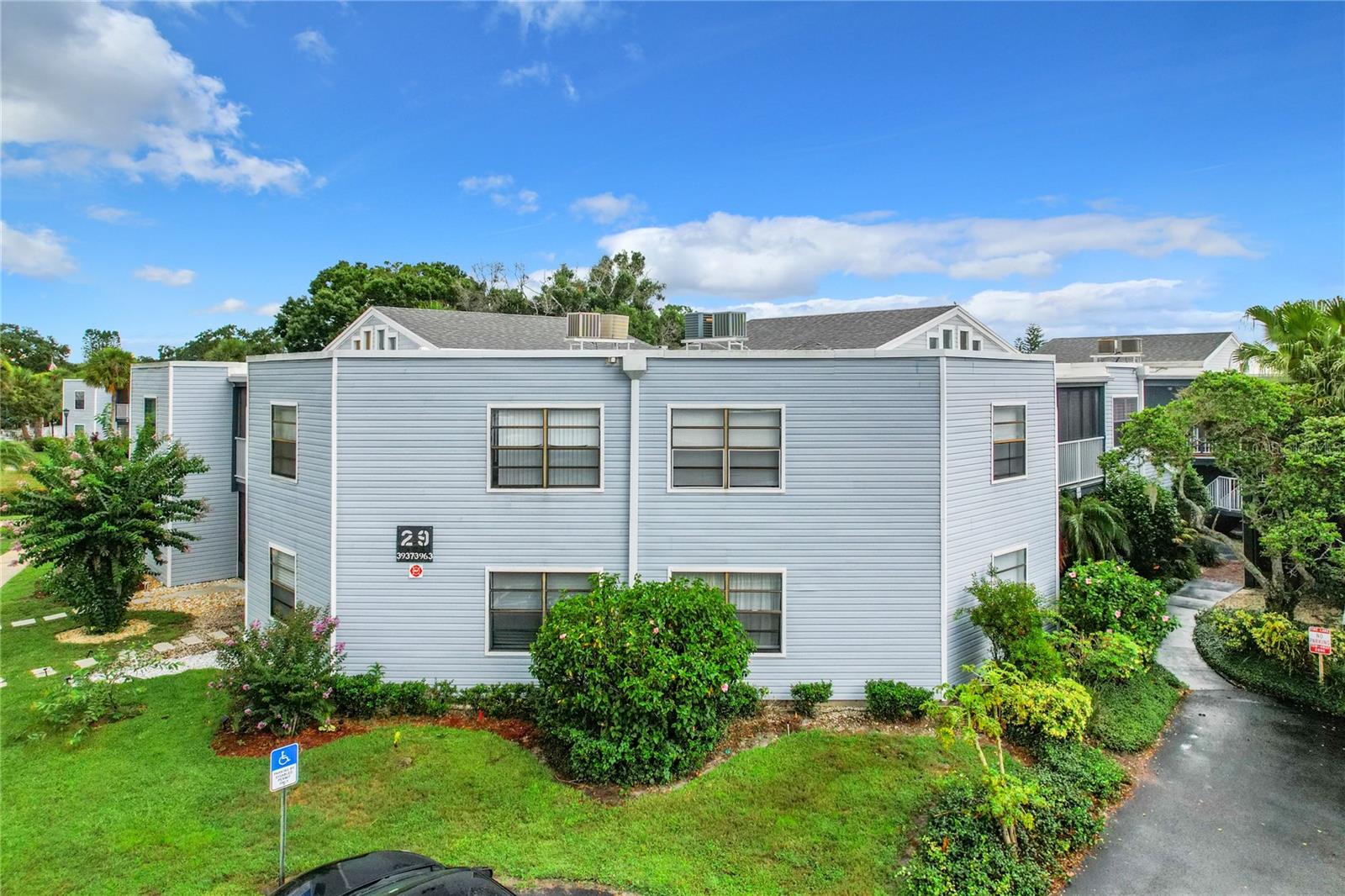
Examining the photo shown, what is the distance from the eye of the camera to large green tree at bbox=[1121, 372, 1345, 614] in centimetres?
1215

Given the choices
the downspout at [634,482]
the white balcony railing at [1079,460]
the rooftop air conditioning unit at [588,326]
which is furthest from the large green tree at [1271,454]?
the rooftop air conditioning unit at [588,326]

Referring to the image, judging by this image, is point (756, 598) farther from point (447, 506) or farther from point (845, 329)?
point (845, 329)

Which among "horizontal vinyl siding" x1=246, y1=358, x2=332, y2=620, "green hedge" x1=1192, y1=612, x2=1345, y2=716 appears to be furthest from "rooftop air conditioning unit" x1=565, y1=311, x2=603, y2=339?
"green hedge" x1=1192, y1=612, x2=1345, y2=716

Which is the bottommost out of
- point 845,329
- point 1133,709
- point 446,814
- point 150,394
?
point 446,814

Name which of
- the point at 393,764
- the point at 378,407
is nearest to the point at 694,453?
the point at 378,407

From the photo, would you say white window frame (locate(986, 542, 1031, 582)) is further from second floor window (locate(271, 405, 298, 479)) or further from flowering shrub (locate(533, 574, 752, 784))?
second floor window (locate(271, 405, 298, 479))

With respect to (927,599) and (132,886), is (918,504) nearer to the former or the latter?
(927,599)

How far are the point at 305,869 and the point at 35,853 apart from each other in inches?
120

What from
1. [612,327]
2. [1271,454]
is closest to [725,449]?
[612,327]

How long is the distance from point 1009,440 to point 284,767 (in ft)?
39.5

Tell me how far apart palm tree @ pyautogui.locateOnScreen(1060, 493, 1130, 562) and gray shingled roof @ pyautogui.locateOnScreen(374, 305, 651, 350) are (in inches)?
440

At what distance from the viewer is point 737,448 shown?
1162cm

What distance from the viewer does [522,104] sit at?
64.2 feet

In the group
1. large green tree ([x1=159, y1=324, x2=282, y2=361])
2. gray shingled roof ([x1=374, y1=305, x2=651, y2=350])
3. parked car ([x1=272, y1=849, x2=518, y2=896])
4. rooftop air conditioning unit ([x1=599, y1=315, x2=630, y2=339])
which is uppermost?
large green tree ([x1=159, y1=324, x2=282, y2=361])
